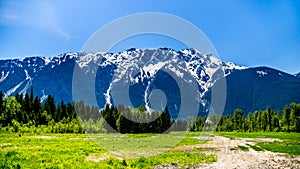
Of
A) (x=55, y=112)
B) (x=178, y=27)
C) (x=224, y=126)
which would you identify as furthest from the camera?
(x=224, y=126)

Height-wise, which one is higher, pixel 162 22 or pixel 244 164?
pixel 162 22

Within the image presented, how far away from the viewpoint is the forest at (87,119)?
91.7 metres

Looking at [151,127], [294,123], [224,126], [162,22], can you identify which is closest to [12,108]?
[151,127]

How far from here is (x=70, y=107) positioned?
12094 cm

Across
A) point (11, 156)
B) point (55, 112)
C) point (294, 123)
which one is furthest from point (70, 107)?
point (11, 156)

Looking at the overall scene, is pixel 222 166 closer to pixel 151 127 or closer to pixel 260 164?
pixel 260 164

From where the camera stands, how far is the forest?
91.7m

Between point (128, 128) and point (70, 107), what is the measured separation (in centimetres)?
2473

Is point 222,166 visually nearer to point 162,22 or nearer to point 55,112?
point 162,22

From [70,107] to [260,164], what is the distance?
10166 cm

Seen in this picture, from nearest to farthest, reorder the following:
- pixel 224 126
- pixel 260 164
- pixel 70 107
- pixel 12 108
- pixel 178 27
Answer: pixel 178 27, pixel 260 164, pixel 12 108, pixel 70 107, pixel 224 126

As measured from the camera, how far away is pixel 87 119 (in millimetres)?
123125

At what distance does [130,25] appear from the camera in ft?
80.1

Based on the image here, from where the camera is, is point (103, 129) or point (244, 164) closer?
point (244, 164)
